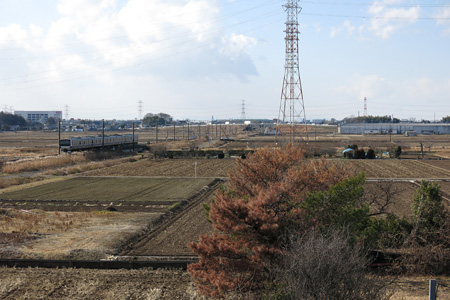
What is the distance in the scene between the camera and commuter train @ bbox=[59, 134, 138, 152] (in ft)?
165

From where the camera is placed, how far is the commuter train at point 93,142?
50.2 m

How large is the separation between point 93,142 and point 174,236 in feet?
135

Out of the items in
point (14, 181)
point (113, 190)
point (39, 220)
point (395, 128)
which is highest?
point (395, 128)

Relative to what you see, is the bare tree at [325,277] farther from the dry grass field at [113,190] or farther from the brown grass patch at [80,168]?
the brown grass patch at [80,168]

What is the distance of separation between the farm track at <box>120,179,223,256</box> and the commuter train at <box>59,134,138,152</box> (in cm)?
3128

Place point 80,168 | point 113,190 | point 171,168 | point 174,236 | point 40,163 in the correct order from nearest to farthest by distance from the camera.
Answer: point 174,236 < point 113,190 < point 80,168 < point 40,163 < point 171,168

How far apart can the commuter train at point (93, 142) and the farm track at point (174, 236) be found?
31.3 meters

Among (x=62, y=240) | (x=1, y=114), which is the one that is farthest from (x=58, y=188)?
(x=1, y=114)

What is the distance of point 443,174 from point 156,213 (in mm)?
Result: 25759

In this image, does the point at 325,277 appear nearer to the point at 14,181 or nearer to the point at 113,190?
the point at 113,190

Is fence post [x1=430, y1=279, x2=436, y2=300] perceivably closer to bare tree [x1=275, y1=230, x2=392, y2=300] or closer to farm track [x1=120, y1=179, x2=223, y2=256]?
bare tree [x1=275, y1=230, x2=392, y2=300]

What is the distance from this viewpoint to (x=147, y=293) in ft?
38.9

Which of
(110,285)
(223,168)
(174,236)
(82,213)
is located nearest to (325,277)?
(110,285)

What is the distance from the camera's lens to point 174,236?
17719 millimetres
